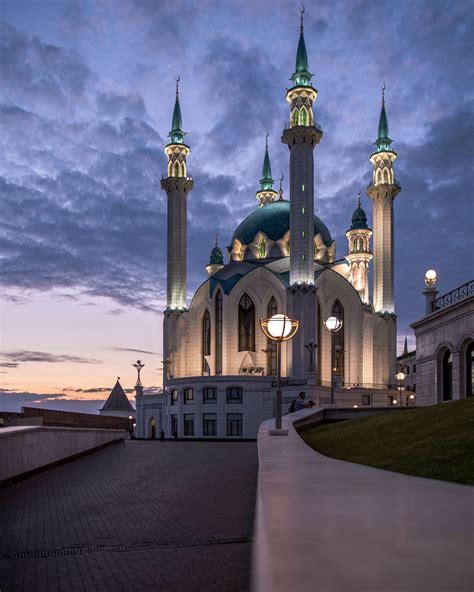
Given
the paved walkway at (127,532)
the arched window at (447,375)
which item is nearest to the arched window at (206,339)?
the arched window at (447,375)

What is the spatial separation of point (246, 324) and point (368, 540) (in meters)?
70.4

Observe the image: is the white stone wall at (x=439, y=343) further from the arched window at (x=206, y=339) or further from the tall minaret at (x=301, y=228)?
the arched window at (x=206, y=339)

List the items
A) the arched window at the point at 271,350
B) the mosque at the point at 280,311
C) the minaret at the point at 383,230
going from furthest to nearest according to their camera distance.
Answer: the minaret at the point at 383,230
the arched window at the point at 271,350
the mosque at the point at 280,311

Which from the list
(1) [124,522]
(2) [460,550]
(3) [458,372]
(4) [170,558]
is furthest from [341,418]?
(2) [460,550]

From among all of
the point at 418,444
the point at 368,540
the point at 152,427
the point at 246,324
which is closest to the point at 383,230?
the point at 246,324

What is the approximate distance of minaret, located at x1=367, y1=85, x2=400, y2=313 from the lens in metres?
77.1

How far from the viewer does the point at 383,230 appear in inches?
3054

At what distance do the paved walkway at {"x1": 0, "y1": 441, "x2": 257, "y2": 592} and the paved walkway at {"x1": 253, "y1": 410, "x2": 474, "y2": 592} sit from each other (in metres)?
3.60

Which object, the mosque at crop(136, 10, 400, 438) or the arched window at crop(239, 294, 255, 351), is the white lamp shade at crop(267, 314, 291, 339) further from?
the arched window at crop(239, 294, 255, 351)

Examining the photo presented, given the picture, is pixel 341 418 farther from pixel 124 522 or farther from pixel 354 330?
pixel 354 330

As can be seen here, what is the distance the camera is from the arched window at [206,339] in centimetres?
7550

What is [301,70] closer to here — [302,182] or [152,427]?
[302,182]

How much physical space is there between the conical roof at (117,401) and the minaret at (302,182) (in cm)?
4031

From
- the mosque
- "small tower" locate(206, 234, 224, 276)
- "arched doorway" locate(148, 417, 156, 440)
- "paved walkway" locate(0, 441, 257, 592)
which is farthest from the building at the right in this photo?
"small tower" locate(206, 234, 224, 276)
